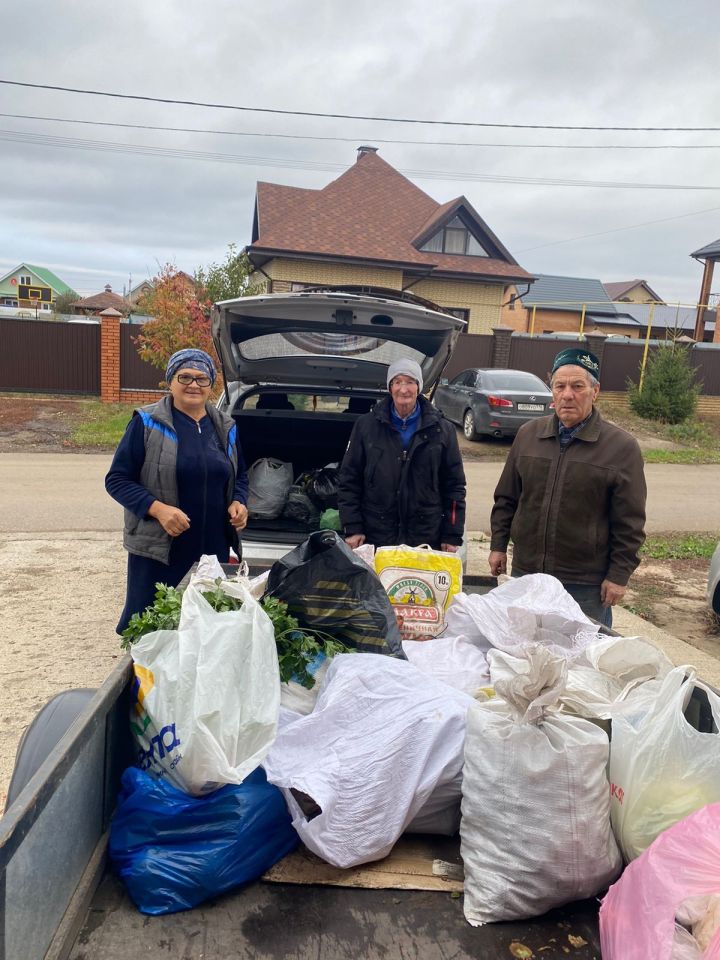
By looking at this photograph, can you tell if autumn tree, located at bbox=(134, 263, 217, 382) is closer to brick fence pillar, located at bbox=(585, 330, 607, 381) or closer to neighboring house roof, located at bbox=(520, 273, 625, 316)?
brick fence pillar, located at bbox=(585, 330, 607, 381)

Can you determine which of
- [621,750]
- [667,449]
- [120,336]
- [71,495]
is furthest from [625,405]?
[621,750]

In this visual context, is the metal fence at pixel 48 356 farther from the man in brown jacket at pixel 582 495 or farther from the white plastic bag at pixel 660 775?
the white plastic bag at pixel 660 775

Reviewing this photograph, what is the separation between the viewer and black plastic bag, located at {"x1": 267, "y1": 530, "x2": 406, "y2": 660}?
7.36 ft

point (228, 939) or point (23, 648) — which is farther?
point (23, 648)

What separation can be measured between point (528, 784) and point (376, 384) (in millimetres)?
3349

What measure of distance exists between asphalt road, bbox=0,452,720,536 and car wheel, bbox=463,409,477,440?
182 centimetres

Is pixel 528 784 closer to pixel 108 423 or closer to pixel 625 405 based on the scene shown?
pixel 108 423

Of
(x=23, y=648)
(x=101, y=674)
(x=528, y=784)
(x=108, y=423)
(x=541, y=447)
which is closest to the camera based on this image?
(x=528, y=784)

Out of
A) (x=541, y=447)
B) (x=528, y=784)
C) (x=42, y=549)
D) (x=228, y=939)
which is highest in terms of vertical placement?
(x=541, y=447)

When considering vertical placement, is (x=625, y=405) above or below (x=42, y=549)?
above

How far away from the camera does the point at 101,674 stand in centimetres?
404

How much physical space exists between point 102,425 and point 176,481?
10.9m

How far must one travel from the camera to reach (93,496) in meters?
8.66

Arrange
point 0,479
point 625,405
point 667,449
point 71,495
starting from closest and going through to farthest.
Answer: point 71,495 < point 0,479 < point 667,449 < point 625,405
